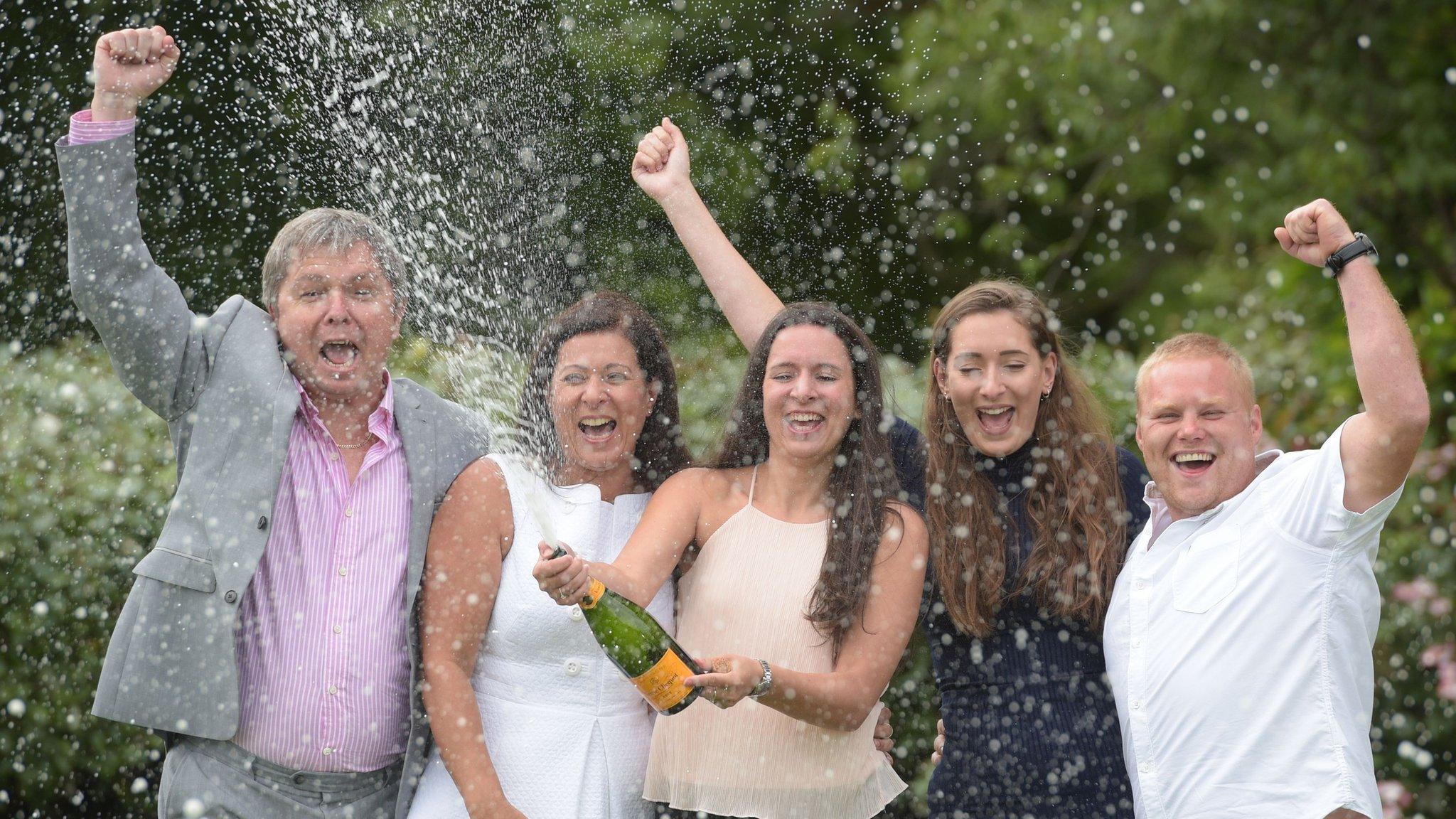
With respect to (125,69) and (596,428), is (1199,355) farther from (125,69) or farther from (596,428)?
(125,69)

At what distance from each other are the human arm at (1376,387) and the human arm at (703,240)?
156cm

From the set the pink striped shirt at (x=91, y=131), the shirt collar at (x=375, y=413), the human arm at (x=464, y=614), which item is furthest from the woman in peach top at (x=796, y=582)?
the pink striped shirt at (x=91, y=131)

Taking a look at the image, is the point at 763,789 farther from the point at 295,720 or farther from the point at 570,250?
the point at 570,250

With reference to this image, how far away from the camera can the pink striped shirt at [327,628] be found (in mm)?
3297

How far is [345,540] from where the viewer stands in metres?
3.40

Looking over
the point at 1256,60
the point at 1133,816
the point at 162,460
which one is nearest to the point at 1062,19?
the point at 1256,60

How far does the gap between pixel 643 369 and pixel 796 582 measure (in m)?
0.71

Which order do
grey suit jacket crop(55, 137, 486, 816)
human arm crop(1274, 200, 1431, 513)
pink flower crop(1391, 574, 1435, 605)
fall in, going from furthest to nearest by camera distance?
pink flower crop(1391, 574, 1435, 605) → grey suit jacket crop(55, 137, 486, 816) → human arm crop(1274, 200, 1431, 513)

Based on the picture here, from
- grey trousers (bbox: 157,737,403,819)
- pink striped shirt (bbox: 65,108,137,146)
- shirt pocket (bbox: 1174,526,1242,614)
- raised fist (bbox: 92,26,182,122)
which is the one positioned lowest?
grey trousers (bbox: 157,737,403,819)

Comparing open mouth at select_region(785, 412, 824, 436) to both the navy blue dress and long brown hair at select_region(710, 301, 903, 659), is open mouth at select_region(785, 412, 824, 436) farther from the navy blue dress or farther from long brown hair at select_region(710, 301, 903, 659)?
the navy blue dress

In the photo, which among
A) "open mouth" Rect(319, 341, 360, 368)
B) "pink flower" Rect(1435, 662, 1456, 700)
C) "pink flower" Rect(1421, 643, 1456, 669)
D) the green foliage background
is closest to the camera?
"open mouth" Rect(319, 341, 360, 368)

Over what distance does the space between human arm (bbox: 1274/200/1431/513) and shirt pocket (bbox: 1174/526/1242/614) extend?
0.29 m

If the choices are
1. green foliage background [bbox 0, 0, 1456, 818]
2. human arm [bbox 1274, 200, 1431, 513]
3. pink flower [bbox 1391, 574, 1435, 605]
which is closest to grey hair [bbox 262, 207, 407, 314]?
green foliage background [bbox 0, 0, 1456, 818]

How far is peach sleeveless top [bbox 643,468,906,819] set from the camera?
131 inches
